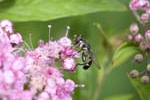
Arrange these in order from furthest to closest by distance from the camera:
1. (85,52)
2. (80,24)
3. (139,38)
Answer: (80,24) → (139,38) → (85,52)

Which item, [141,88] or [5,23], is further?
[141,88]

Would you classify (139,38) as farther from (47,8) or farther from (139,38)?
(47,8)

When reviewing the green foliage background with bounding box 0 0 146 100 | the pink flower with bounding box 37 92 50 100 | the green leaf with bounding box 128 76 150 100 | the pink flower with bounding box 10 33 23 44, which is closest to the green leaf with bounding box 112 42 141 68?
the green foliage background with bounding box 0 0 146 100

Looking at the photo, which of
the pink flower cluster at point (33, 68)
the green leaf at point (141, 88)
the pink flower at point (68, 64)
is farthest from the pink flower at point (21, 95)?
the green leaf at point (141, 88)

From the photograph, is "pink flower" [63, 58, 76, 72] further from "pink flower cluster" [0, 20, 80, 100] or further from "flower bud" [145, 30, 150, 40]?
"flower bud" [145, 30, 150, 40]

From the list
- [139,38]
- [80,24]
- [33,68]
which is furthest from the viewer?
[80,24]

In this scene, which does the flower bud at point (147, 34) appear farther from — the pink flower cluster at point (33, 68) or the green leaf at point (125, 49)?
the pink flower cluster at point (33, 68)

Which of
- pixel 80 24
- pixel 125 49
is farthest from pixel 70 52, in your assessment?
pixel 80 24
